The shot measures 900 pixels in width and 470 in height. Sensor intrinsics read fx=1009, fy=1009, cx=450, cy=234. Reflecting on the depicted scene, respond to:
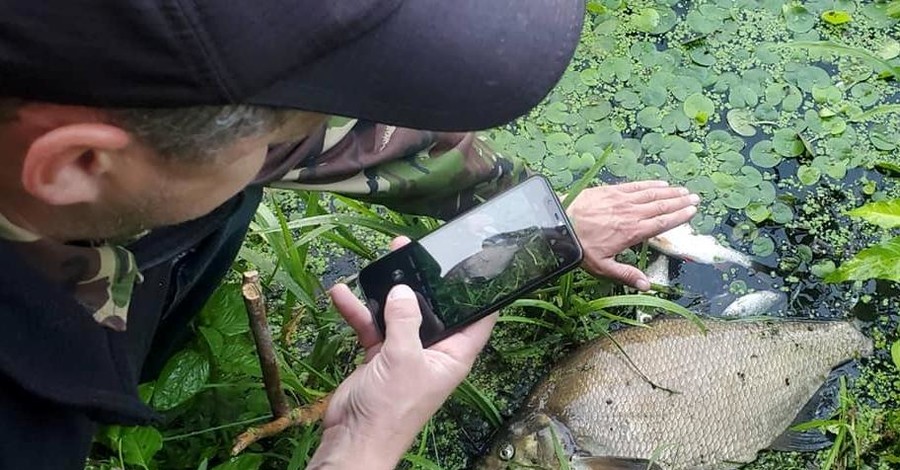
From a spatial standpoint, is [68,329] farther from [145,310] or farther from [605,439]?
[605,439]

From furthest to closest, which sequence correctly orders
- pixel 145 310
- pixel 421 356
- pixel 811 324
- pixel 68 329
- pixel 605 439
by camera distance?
1. pixel 811 324
2. pixel 605 439
3. pixel 421 356
4. pixel 145 310
5. pixel 68 329

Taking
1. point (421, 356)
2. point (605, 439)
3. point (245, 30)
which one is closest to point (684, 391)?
point (605, 439)

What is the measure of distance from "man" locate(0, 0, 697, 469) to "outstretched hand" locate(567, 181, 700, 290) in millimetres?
866

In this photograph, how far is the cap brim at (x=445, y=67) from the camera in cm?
93

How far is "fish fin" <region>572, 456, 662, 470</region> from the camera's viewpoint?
2.05 m

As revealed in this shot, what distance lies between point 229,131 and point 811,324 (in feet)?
5.52

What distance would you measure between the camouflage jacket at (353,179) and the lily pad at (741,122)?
0.80 m

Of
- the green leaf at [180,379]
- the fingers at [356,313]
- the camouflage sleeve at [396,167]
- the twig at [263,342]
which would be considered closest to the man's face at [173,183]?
the camouflage sleeve at [396,167]

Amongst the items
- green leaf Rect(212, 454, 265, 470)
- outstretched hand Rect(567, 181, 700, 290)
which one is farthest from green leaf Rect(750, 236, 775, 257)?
green leaf Rect(212, 454, 265, 470)

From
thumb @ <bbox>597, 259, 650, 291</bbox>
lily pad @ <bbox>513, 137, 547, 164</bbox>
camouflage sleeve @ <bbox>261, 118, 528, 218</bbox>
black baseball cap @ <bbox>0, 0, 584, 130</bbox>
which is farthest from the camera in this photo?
lily pad @ <bbox>513, 137, 547, 164</bbox>

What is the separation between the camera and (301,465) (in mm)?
1929

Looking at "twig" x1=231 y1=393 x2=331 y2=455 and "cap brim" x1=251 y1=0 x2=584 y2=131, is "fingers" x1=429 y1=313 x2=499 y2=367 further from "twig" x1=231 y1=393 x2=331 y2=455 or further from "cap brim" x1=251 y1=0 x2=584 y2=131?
"cap brim" x1=251 y1=0 x2=584 y2=131

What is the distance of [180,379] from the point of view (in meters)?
1.83

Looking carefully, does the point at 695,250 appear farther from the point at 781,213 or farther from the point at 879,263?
the point at 879,263
